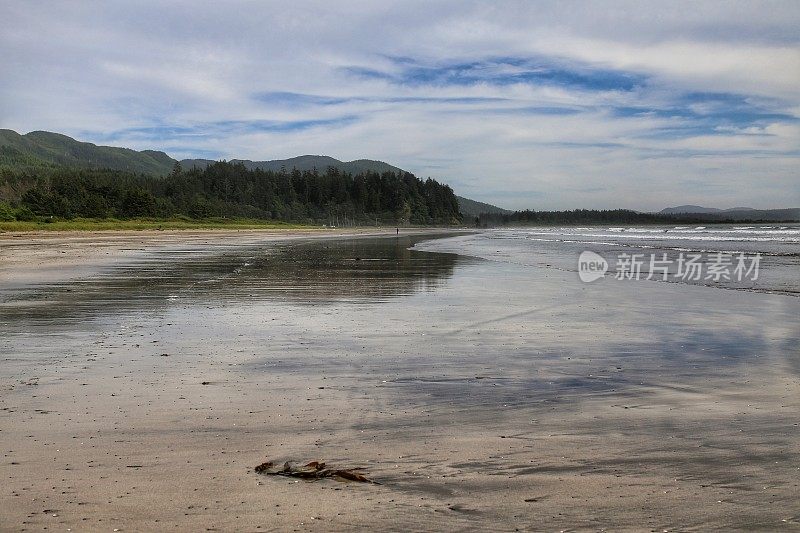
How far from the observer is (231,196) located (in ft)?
482

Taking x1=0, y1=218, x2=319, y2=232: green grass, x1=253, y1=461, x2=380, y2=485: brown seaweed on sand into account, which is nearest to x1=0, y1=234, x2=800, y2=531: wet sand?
x1=253, y1=461, x2=380, y2=485: brown seaweed on sand

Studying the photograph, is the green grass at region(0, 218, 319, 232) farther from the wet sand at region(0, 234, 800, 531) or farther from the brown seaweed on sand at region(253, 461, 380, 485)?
the brown seaweed on sand at region(253, 461, 380, 485)

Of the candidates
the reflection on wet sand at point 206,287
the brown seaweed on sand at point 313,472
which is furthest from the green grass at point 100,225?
the brown seaweed on sand at point 313,472

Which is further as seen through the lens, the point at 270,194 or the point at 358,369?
the point at 270,194

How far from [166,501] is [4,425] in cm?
213

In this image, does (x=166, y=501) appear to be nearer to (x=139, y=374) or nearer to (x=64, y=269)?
(x=139, y=374)

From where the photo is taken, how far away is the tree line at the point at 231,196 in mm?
87250

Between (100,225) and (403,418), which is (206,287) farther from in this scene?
(100,225)

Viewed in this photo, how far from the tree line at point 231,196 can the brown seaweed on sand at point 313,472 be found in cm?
7883

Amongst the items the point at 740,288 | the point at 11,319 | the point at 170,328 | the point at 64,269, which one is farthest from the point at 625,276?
the point at 64,269

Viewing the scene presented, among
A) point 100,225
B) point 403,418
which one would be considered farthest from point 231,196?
point 403,418

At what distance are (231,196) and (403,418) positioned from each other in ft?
483

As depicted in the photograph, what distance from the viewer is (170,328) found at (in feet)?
32.1

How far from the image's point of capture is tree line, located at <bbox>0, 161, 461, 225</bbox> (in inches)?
3435
